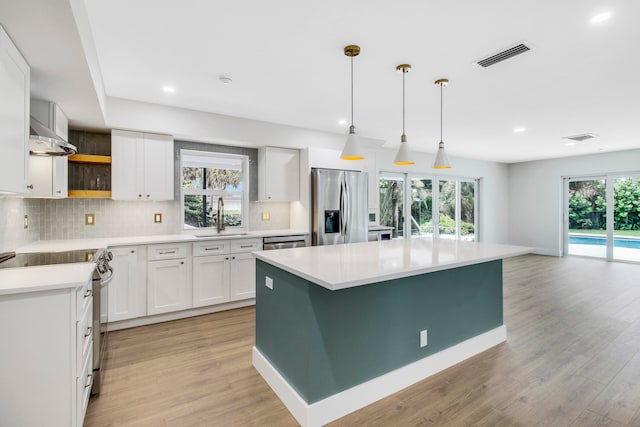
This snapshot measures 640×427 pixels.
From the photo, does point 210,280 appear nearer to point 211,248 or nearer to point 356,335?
point 211,248

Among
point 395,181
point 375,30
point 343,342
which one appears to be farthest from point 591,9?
point 395,181

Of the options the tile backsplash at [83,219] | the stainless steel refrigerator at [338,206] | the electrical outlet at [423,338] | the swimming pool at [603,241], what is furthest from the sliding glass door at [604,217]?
the tile backsplash at [83,219]

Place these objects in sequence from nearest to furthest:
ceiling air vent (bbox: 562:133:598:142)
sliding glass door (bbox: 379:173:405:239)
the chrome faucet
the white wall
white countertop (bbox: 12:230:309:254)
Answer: white countertop (bbox: 12:230:309:254)
the chrome faucet
ceiling air vent (bbox: 562:133:598:142)
sliding glass door (bbox: 379:173:405:239)
the white wall

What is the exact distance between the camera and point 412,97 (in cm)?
354

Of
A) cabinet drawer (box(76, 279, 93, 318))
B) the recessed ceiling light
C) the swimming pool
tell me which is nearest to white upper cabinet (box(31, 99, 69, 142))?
cabinet drawer (box(76, 279, 93, 318))

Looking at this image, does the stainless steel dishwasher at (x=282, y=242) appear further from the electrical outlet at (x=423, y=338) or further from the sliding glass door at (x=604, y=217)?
the sliding glass door at (x=604, y=217)

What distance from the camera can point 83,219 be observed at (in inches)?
141

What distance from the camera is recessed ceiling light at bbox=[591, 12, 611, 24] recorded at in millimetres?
2004

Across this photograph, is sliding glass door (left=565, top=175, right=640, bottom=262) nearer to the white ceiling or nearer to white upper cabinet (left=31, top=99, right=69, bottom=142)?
the white ceiling

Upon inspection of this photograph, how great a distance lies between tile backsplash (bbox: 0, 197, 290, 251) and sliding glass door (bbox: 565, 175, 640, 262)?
8.95 meters

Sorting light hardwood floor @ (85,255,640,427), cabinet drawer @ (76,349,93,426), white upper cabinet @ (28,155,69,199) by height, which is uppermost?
white upper cabinet @ (28,155,69,199)

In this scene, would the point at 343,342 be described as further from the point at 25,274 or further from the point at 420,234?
the point at 420,234

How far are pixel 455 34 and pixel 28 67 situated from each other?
293 cm

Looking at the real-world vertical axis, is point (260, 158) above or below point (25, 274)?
above
